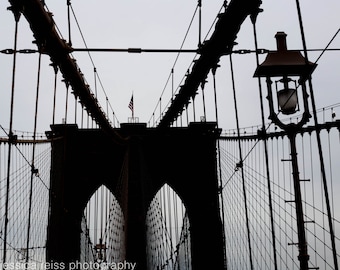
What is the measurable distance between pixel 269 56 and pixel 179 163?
14.3 metres

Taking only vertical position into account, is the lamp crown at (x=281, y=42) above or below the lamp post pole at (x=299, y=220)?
above

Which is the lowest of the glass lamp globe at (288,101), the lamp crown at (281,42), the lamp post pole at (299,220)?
the lamp post pole at (299,220)

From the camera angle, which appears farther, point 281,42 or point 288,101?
point 281,42

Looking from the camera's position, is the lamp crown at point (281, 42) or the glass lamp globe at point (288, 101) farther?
the lamp crown at point (281, 42)

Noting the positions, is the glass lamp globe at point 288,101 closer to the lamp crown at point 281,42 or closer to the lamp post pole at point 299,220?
the lamp post pole at point 299,220

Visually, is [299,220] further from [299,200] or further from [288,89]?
[288,89]

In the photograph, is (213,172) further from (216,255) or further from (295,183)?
(295,183)

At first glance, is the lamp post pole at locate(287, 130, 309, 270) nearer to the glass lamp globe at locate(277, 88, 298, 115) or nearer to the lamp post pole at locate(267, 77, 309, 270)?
the lamp post pole at locate(267, 77, 309, 270)

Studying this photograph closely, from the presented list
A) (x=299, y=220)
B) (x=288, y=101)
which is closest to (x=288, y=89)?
(x=288, y=101)

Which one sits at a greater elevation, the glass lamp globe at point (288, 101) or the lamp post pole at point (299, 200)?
the glass lamp globe at point (288, 101)

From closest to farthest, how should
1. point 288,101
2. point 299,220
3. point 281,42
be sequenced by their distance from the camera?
point 288,101 < point 299,220 < point 281,42

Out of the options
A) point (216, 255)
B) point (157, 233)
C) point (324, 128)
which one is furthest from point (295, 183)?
point (216, 255)

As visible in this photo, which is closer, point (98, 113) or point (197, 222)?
point (98, 113)

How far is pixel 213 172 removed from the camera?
18.2 metres
